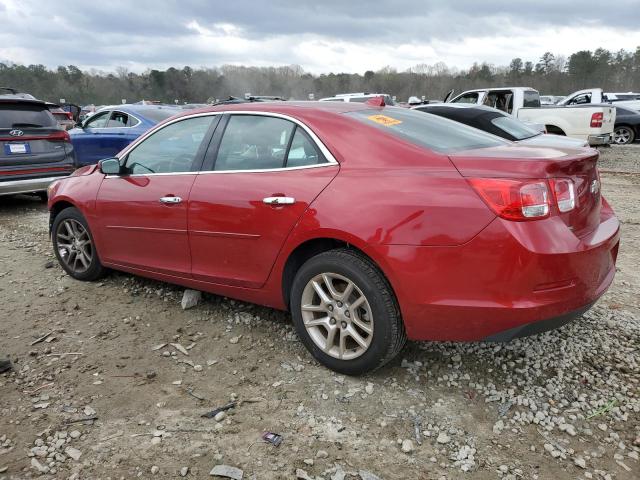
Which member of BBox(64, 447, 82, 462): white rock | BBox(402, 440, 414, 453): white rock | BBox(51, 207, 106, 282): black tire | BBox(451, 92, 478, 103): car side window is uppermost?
BBox(451, 92, 478, 103): car side window

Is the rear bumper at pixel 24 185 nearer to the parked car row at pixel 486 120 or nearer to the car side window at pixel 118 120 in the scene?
the parked car row at pixel 486 120

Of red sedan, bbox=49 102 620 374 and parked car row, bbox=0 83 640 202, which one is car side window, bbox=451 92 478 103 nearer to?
parked car row, bbox=0 83 640 202

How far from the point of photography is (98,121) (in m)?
9.92

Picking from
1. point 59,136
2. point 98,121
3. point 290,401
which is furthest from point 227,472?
point 98,121

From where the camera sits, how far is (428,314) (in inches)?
101

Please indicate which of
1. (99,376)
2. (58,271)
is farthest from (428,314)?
(58,271)

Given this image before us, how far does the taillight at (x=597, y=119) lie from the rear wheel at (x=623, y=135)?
457 centimetres

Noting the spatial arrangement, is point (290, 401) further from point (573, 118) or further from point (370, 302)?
point (573, 118)

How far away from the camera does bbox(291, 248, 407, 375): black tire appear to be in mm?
2680

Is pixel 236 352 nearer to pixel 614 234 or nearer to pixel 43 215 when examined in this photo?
pixel 614 234

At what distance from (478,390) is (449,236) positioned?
0.96 meters

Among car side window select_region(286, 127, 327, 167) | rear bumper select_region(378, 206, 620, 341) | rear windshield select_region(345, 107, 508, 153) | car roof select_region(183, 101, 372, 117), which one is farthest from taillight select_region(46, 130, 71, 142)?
rear bumper select_region(378, 206, 620, 341)

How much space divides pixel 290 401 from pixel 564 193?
5.84ft

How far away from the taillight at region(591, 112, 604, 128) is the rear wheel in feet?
15.0
